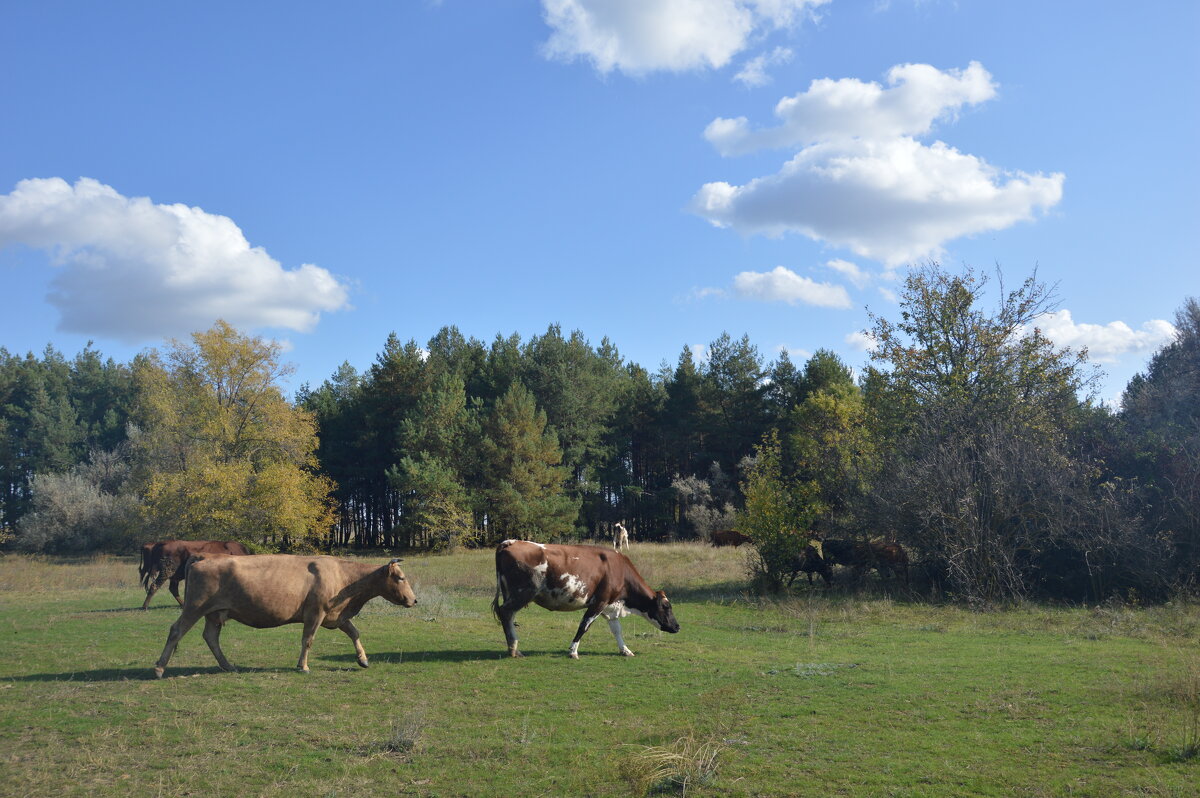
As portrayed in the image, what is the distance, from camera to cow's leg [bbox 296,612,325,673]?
11.6 meters

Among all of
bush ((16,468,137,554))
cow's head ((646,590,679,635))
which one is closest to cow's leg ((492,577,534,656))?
cow's head ((646,590,679,635))

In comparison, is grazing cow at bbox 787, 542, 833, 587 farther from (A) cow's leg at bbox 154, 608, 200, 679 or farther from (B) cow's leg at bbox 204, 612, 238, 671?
(A) cow's leg at bbox 154, 608, 200, 679

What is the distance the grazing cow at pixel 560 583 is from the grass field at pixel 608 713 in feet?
2.49

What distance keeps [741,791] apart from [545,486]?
47.9m

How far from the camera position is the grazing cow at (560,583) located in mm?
13375

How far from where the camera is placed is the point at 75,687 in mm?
10477

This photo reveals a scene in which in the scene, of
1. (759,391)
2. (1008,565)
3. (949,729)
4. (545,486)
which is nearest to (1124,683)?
(949,729)

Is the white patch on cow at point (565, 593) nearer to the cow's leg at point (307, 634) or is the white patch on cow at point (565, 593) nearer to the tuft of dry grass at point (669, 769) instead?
the cow's leg at point (307, 634)

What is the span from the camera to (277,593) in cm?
1155

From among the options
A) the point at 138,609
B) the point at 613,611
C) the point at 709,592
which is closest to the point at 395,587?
the point at 613,611

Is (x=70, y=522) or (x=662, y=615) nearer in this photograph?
(x=662, y=615)

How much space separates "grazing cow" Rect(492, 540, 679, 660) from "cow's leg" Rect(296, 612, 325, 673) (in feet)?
9.58

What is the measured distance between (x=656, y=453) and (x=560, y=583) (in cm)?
5304

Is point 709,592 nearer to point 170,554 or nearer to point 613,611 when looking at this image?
point 613,611
